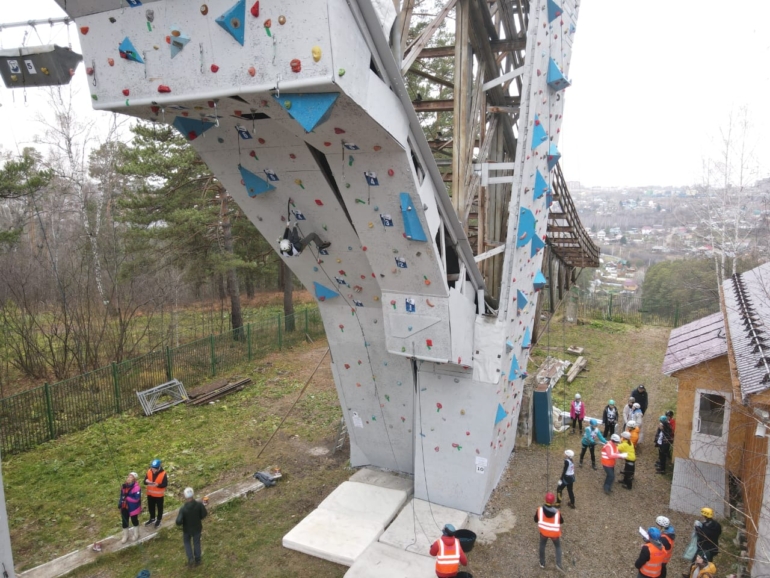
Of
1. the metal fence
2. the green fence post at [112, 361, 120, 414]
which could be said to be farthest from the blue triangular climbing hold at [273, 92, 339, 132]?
the green fence post at [112, 361, 120, 414]

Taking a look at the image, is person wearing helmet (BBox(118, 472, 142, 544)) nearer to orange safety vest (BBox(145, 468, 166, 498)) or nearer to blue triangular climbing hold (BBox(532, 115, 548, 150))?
orange safety vest (BBox(145, 468, 166, 498))

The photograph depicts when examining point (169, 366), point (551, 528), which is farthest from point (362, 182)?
point (169, 366)

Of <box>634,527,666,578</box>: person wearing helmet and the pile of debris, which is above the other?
<box>634,527,666,578</box>: person wearing helmet

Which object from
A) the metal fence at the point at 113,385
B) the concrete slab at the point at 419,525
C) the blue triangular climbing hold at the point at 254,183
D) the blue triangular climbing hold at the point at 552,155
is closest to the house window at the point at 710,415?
the concrete slab at the point at 419,525

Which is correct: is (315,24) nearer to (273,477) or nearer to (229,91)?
(229,91)

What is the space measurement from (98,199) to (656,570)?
23107 mm

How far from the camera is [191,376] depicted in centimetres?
1514

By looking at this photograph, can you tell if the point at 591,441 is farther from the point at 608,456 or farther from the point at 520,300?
the point at 520,300

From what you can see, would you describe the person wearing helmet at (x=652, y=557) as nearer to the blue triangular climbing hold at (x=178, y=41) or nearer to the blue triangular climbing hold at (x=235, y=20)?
the blue triangular climbing hold at (x=235, y=20)

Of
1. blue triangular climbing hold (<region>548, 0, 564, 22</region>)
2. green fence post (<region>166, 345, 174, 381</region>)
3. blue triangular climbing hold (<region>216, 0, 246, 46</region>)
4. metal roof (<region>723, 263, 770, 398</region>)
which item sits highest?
blue triangular climbing hold (<region>548, 0, 564, 22</region>)

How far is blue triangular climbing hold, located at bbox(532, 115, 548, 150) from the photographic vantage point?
7480mm

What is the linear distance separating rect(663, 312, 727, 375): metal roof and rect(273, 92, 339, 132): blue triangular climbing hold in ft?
24.5

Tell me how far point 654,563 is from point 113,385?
470 inches

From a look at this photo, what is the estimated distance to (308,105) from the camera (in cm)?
418
